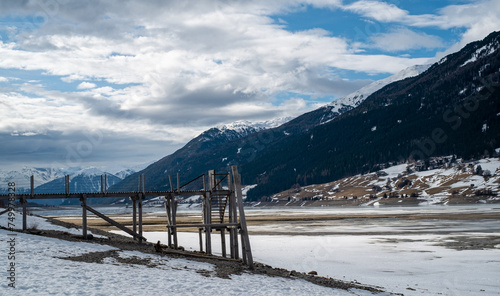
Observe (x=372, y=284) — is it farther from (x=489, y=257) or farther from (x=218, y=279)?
(x=489, y=257)

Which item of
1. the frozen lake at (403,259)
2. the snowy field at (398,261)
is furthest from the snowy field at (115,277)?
the frozen lake at (403,259)

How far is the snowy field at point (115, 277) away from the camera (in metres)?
17.2

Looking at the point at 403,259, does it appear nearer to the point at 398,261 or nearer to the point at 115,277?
the point at 398,261

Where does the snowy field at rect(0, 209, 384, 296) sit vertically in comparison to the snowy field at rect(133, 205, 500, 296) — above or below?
above

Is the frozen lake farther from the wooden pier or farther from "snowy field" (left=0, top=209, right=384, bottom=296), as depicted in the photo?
"snowy field" (left=0, top=209, right=384, bottom=296)

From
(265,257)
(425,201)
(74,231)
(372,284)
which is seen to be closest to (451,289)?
(372,284)

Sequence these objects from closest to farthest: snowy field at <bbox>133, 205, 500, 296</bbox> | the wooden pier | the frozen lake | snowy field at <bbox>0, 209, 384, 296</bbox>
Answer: snowy field at <bbox>0, 209, 384, 296</bbox>
snowy field at <bbox>133, 205, 500, 296</bbox>
the frozen lake
the wooden pier

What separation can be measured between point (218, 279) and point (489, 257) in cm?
2268

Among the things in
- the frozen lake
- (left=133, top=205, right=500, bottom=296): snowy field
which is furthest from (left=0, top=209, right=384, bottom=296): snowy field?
the frozen lake

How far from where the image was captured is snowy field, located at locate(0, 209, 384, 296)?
1723cm

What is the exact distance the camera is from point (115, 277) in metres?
19.8

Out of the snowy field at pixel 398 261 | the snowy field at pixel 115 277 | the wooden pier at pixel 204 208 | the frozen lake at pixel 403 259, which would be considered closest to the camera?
the snowy field at pixel 115 277

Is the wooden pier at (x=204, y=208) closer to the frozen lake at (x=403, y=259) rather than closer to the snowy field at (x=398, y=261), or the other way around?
the snowy field at (x=398, y=261)

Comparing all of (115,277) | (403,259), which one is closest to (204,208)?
(403,259)
